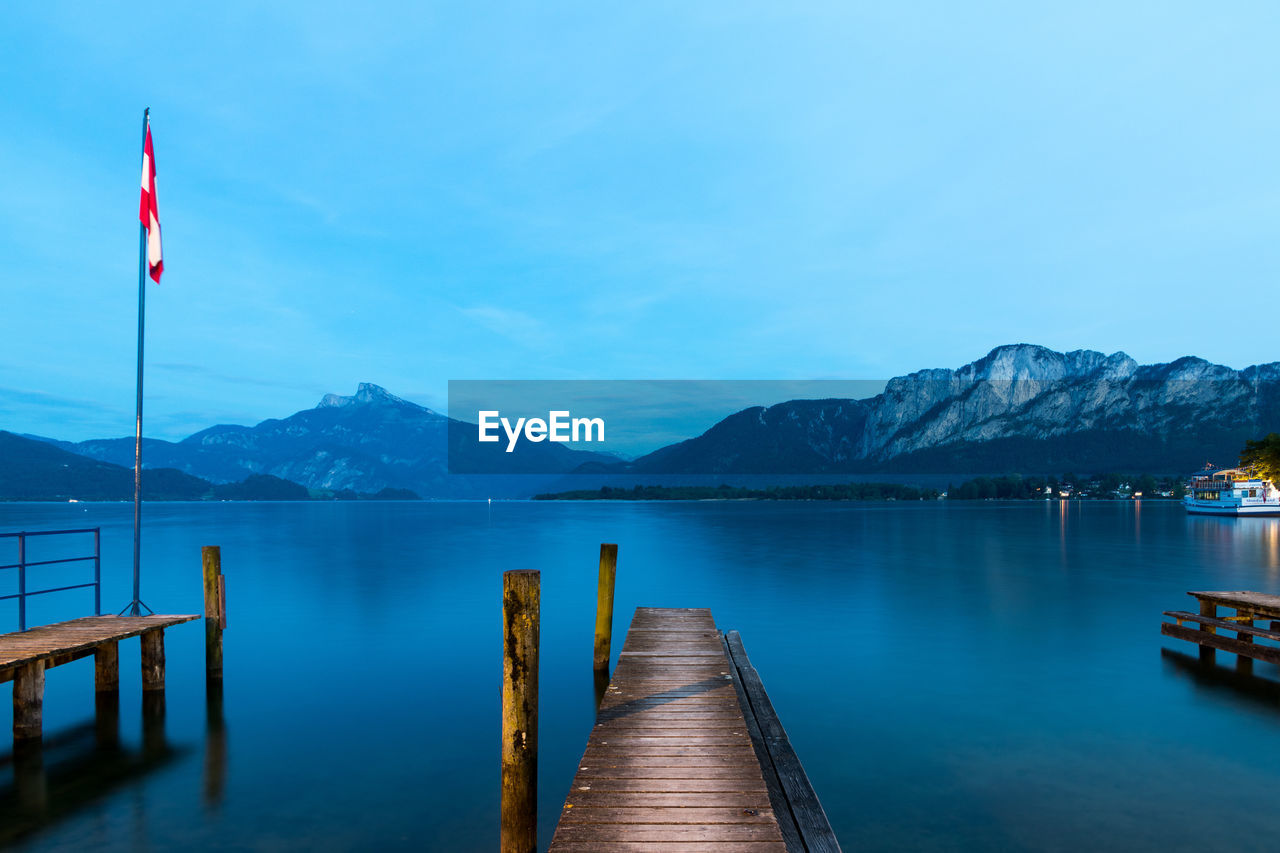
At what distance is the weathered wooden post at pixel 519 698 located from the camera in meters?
8.37

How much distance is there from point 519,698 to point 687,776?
2.11 meters

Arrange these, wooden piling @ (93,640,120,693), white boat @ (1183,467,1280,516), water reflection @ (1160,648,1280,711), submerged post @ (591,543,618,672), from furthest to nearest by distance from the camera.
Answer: white boat @ (1183,467,1280,516), submerged post @ (591,543,618,672), water reflection @ (1160,648,1280,711), wooden piling @ (93,640,120,693)

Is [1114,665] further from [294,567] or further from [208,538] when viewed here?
[208,538]

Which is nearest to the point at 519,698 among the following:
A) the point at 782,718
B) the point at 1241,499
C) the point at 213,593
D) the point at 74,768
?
the point at 74,768

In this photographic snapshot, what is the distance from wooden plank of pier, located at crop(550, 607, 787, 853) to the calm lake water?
2337 millimetres

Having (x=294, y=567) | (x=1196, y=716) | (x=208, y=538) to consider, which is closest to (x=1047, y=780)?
(x=1196, y=716)

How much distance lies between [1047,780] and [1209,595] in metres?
11.6

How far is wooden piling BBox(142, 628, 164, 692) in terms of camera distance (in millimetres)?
15586

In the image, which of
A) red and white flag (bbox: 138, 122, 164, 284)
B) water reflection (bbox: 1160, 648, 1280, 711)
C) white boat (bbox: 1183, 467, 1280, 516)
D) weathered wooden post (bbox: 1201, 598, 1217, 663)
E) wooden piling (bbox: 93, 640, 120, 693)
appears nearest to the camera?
wooden piling (bbox: 93, 640, 120, 693)

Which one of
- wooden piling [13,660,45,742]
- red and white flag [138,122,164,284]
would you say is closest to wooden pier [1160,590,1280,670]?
wooden piling [13,660,45,742]

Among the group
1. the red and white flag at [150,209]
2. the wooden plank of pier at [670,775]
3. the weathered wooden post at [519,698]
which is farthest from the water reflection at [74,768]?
the red and white flag at [150,209]

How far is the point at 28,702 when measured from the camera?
1227cm

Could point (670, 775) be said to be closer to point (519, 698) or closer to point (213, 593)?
point (519, 698)

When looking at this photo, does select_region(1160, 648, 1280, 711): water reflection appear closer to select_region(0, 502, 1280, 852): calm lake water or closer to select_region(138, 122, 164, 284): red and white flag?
select_region(0, 502, 1280, 852): calm lake water
